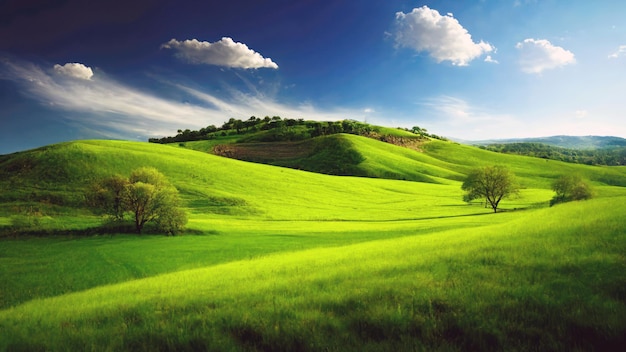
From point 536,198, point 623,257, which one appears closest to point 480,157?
point 536,198

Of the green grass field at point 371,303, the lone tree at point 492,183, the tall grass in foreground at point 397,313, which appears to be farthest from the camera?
the lone tree at point 492,183

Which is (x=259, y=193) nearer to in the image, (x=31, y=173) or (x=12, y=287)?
(x=31, y=173)

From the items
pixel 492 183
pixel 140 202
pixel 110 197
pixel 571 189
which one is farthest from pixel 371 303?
pixel 571 189

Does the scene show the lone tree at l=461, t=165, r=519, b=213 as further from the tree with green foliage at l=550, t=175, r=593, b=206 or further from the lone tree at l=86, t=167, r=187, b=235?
the lone tree at l=86, t=167, r=187, b=235

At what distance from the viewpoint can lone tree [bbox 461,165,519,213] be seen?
69.6 metres

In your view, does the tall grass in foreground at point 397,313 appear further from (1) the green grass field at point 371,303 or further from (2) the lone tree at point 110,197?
(2) the lone tree at point 110,197

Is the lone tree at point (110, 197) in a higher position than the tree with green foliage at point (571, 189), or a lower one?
higher

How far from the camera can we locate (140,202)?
150ft

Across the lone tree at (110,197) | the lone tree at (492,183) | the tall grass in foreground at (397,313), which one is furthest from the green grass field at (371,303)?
the lone tree at (492,183)

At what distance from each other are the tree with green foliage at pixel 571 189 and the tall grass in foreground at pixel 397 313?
234ft

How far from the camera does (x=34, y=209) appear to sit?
54531 mm

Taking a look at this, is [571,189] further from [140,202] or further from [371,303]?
[371,303]

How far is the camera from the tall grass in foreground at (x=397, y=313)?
21.4ft

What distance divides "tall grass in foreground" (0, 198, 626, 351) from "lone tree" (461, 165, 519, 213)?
208 ft
